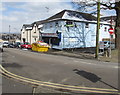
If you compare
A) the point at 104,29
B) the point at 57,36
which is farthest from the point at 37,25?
the point at 104,29

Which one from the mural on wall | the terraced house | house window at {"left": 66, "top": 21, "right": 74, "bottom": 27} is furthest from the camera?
the mural on wall

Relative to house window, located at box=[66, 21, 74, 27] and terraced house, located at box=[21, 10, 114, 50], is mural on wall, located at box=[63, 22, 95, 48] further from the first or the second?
house window, located at box=[66, 21, 74, 27]

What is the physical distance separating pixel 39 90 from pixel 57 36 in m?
21.8

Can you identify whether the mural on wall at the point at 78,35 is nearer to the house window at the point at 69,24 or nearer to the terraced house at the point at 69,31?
the terraced house at the point at 69,31

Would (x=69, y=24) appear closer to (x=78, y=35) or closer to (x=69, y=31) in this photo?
(x=69, y=31)

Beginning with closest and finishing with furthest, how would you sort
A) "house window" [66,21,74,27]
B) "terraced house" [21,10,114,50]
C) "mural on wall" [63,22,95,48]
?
1. "terraced house" [21,10,114,50]
2. "house window" [66,21,74,27]
3. "mural on wall" [63,22,95,48]

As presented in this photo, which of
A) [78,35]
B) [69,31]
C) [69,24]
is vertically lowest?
[78,35]

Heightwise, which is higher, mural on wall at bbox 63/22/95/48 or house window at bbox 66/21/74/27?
house window at bbox 66/21/74/27

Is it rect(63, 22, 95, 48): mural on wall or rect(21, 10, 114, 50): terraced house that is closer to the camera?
rect(21, 10, 114, 50): terraced house

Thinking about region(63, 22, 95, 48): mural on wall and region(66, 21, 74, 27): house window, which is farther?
region(63, 22, 95, 48): mural on wall

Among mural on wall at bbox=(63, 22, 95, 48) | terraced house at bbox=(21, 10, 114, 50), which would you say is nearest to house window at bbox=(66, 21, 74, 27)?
terraced house at bbox=(21, 10, 114, 50)

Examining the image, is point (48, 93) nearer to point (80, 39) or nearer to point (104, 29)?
point (80, 39)

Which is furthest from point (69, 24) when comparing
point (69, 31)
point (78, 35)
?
point (78, 35)

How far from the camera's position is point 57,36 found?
89.1ft
